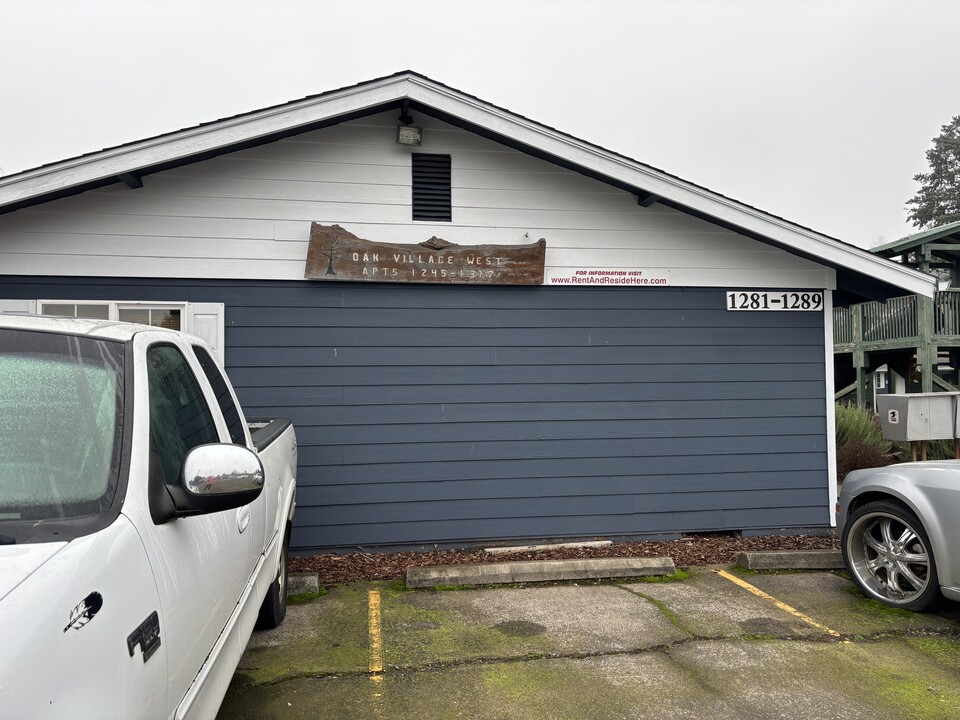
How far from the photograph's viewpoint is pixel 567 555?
6625 mm

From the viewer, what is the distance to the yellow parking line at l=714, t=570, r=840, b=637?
4895 mm

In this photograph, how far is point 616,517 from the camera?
7.07 meters

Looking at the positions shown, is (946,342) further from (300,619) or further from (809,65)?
(809,65)

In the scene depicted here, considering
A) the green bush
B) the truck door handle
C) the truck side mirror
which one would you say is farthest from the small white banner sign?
the green bush

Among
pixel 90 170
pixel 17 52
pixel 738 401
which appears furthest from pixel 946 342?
pixel 17 52

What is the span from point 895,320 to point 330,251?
51.5 feet

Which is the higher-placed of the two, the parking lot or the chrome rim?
the chrome rim

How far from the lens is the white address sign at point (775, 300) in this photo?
24.1ft

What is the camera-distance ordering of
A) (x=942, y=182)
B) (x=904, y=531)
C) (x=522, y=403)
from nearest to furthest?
(x=904, y=531)
(x=522, y=403)
(x=942, y=182)

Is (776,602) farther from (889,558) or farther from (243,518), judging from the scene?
(243,518)

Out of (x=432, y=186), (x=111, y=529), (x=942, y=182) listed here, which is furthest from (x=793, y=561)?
→ (x=942, y=182)

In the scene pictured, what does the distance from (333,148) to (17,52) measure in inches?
1436

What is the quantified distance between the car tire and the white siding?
2901 millimetres

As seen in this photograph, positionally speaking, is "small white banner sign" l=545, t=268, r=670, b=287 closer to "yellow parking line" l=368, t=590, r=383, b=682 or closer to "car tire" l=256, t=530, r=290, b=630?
"yellow parking line" l=368, t=590, r=383, b=682
